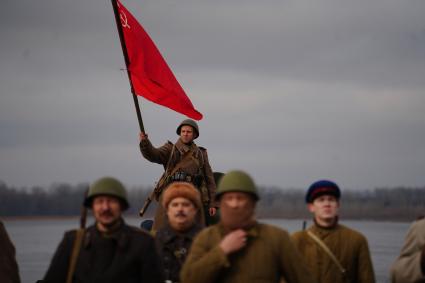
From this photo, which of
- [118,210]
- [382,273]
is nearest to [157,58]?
[118,210]

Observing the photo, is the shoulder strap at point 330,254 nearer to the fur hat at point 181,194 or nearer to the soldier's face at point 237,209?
the fur hat at point 181,194

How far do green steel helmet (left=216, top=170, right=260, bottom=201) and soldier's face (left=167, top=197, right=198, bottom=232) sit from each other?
1.76m

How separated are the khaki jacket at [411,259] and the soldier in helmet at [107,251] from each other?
2.01 m

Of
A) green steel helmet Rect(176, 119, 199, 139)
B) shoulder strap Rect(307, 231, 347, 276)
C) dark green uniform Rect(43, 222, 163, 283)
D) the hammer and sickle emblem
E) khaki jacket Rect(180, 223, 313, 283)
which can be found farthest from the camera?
the hammer and sickle emblem

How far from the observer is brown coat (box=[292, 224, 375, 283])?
858 cm

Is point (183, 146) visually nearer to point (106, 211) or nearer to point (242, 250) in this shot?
point (106, 211)

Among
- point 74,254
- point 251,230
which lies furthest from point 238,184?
point 74,254

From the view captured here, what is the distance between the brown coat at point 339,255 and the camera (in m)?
8.58

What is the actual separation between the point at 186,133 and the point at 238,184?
7.35 meters

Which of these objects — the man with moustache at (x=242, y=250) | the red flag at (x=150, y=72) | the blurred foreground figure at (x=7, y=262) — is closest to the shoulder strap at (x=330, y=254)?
the man with moustache at (x=242, y=250)

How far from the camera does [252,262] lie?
727 cm

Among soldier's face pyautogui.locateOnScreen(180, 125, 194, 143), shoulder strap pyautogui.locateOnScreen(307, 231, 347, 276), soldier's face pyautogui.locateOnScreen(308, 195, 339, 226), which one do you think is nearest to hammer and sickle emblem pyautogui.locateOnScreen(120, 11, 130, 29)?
soldier's face pyautogui.locateOnScreen(180, 125, 194, 143)

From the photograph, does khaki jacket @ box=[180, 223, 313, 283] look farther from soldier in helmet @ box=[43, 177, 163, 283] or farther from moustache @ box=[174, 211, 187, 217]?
moustache @ box=[174, 211, 187, 217]

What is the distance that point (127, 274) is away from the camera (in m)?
7.57
